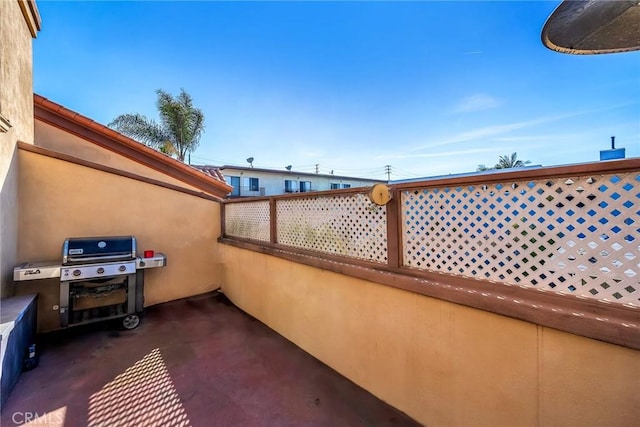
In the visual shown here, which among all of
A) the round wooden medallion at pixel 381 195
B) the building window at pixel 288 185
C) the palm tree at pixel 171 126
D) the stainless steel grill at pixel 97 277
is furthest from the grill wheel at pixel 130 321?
the building window at pixel 288 185

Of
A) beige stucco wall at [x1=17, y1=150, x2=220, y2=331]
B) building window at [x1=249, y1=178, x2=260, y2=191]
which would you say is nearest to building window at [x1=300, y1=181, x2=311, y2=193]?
building window at [x1=249, y1=178, x2=260, y2=191]

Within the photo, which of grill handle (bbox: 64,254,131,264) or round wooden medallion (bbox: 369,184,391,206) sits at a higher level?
round wooden medallion (bbox: 369,184,391,206)

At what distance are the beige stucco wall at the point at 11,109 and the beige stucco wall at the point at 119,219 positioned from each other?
280 mm

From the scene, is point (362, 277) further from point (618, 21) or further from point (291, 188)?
point (291, 188)

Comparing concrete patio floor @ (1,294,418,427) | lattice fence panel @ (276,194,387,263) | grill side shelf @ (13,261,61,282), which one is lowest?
concrete patio floor @ (1,294,418,427)

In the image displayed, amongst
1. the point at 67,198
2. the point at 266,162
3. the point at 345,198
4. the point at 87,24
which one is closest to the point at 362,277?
the point at 345,198

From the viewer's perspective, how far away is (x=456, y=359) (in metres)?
1.94

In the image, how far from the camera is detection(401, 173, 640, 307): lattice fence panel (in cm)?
136

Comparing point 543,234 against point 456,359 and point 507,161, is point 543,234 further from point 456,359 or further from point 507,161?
point 507,161

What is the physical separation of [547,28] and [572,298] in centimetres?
337

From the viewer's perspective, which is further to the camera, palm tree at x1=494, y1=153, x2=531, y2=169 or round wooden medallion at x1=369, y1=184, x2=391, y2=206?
palm tree at x1=494, y1=153, x2=531, y2=169

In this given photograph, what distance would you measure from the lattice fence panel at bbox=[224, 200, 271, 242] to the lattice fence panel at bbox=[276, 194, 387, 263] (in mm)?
442

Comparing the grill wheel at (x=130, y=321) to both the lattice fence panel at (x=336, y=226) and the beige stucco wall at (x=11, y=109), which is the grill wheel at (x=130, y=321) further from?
the lattice fence panel at (x=336, y=226)

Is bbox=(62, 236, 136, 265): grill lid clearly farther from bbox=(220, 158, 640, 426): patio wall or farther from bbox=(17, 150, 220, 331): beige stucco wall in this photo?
bbox=(220, 158, 640, 426): patio wall
